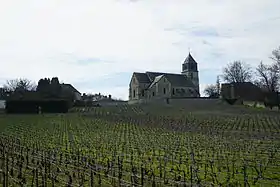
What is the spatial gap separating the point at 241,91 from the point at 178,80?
2056 cm

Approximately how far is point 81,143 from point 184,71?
272ft

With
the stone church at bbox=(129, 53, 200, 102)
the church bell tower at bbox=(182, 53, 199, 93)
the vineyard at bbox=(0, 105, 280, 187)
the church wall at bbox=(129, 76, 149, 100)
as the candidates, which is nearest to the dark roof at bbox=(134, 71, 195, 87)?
the stone church at bbox=(129, 53, 200, 102)

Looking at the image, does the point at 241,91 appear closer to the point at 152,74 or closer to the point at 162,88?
the point at 162,88

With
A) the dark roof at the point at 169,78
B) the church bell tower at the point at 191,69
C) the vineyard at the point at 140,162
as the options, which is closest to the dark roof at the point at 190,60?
the church bell tower at the point at 191,69

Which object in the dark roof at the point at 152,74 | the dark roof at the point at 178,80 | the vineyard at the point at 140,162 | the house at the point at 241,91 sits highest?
the dark roof at the point at 152,74

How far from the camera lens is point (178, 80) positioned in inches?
3536

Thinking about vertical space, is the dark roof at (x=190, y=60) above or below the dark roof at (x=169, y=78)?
above

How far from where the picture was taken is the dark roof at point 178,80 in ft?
288

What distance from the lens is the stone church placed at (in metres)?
86.6

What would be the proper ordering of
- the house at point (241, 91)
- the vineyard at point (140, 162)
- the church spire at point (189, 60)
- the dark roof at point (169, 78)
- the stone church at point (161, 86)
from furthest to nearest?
the church spire at point (189, 60) → the dark roof at point (169, 78) → the stone church at point (161, 86) → the house at point (241, 91) → the vineyard at point (140, 162)

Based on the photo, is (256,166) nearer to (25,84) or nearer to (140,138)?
(140,138)

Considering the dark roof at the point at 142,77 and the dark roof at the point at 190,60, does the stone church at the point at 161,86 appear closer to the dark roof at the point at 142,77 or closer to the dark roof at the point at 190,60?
the dark roof at the point at 142,77

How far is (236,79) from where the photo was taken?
76.6m

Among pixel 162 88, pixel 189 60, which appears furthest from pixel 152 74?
pixel 189 60
